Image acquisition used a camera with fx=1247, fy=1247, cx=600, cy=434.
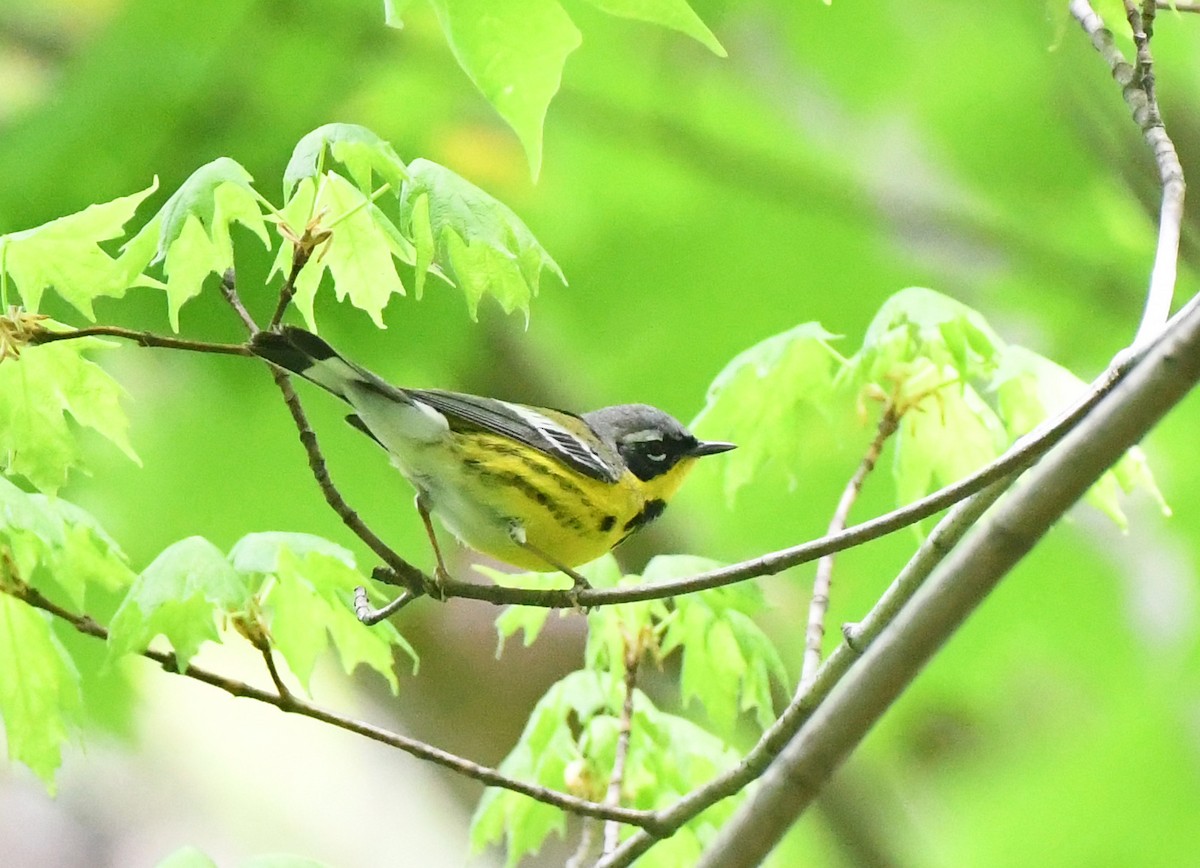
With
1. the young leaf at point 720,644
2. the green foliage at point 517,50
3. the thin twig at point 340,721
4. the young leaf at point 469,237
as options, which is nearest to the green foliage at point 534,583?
the young leaf at point 720,644

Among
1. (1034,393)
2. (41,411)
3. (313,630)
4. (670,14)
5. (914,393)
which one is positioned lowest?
(313,630)

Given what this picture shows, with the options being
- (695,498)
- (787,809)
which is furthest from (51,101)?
(787,809)

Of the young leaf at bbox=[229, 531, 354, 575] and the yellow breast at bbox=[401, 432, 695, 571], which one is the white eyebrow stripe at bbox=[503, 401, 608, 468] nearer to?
the yellow breast at bbox=[401, 432, 695, 571]

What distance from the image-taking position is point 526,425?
208 centimetres

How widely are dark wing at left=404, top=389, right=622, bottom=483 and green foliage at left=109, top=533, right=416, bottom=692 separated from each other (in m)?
0.38

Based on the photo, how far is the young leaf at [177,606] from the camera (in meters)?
1.33

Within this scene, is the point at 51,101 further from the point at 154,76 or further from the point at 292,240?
the point at 292,240

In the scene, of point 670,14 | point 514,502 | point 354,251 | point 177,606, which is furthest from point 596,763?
point 670,14

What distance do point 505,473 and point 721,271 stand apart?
993 millimetres

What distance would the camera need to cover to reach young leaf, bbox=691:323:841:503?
72.2 inches

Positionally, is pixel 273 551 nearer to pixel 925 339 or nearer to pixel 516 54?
pixel 516 54

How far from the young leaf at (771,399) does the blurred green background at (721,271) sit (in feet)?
1.90

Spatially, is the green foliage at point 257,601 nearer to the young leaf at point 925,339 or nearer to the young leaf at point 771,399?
the young leaf at point 771,399

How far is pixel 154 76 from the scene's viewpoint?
7.09 ft
